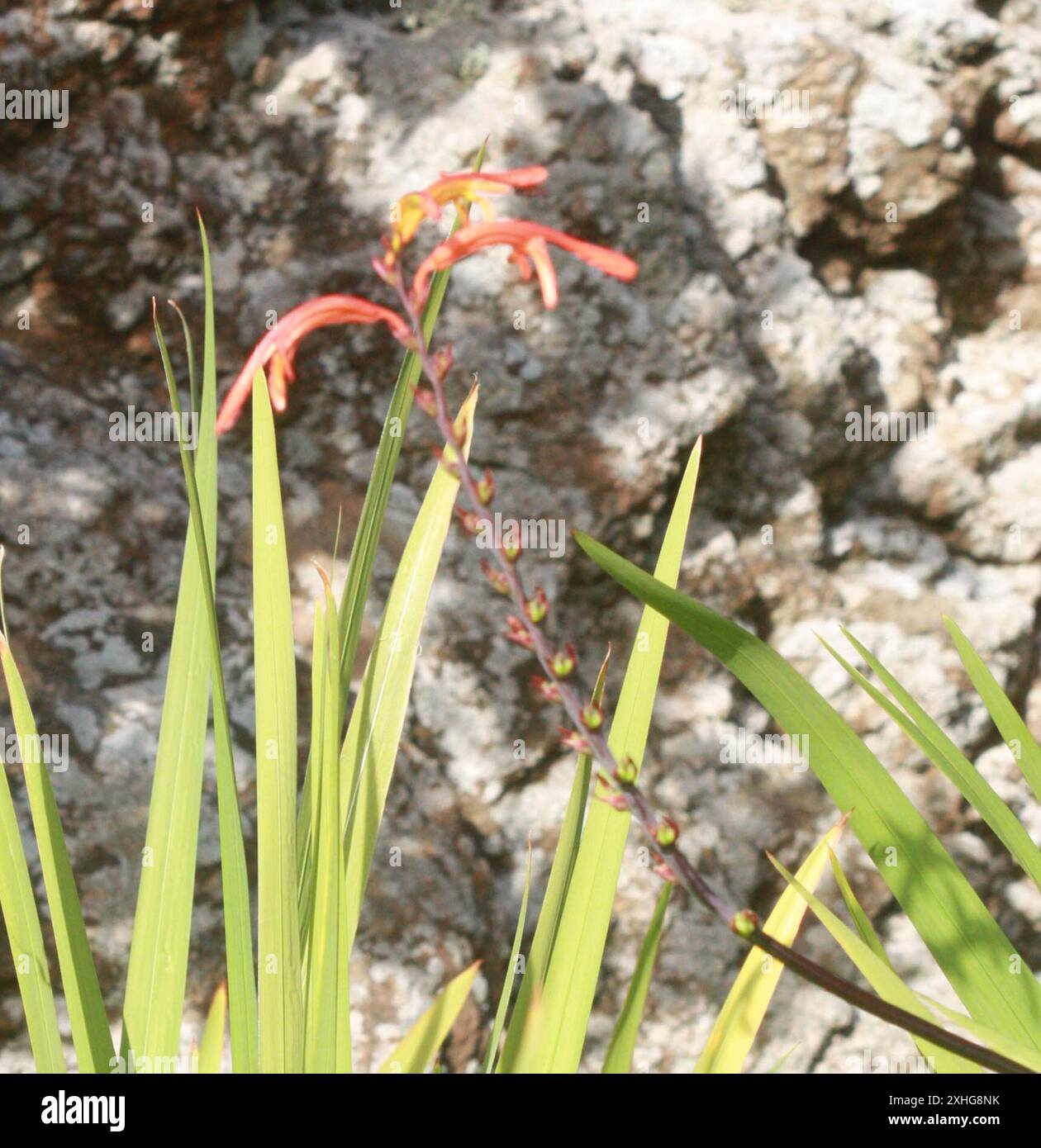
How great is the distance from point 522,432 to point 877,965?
5.48 feet

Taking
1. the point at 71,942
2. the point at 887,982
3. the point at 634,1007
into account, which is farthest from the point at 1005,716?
the point at 71,942

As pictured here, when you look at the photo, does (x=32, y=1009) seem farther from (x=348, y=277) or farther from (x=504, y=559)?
(x=348, y=277)

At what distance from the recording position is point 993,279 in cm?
267

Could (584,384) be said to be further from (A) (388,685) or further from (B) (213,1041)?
(B) (213,1041)

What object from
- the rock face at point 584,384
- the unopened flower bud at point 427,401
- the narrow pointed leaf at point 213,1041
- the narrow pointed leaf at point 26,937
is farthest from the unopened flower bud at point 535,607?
the rock face at point 584,384

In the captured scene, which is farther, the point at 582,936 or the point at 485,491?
the point at 582,936

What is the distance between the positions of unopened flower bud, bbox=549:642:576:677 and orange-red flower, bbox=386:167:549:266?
235 mm

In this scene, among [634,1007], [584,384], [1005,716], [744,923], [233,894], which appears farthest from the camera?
[584,384]

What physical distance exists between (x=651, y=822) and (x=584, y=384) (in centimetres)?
179

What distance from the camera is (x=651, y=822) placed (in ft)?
1.51

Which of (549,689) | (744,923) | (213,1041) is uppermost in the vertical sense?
(549,689)

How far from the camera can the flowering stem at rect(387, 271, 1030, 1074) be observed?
460mm

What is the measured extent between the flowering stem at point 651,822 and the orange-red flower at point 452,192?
2.8 inches
